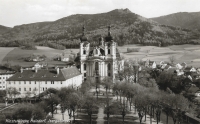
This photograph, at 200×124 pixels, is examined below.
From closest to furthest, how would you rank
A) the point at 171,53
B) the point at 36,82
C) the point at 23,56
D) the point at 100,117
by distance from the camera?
the point at 100,117 → the point at 36,82 → the point at 171,53 → the point at 23,56

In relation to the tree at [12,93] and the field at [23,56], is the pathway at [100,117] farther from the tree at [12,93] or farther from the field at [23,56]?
the field at [23,56]

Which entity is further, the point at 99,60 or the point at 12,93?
the point at 99,60

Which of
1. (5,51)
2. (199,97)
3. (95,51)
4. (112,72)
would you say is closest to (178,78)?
(199,97)

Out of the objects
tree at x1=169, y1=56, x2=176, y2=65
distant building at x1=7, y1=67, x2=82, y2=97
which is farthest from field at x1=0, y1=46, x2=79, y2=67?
tree at x1=169, y1=56, x2=176, y2=65

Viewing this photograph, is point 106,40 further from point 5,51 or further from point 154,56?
point 5,51

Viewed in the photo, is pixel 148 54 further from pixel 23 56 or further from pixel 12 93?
pixel 12 93

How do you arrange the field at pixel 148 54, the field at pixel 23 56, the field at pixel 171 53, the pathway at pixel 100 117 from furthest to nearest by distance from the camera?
the field at pixel 23 56, the field at pixel 148 54, the field at pixel 171 53, the pathway at pixel 100 117

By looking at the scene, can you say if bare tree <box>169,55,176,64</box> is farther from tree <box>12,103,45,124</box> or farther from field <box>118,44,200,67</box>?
tree <box>12,103,45,124</box>

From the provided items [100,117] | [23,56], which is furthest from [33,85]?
[23,56]

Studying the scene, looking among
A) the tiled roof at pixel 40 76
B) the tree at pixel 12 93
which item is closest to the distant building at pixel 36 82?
the tiled roof at pixel 40 76
